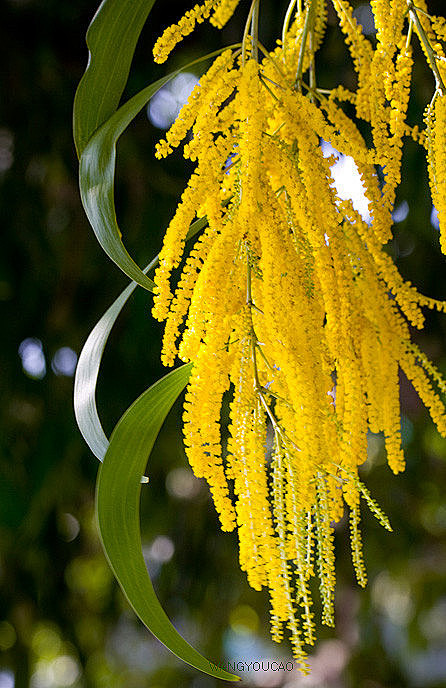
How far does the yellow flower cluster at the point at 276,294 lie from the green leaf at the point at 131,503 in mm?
53

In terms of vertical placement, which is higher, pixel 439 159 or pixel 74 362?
pixel 439 159

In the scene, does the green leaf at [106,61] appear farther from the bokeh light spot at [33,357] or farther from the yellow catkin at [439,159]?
the bokeh light spot at [33,357]

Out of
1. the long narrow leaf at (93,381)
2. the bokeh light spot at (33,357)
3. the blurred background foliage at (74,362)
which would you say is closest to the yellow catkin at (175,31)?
the long narrow leaf at (93,381)

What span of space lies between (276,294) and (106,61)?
214mm

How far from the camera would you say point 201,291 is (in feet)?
1.20

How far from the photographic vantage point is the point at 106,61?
0.46 meters

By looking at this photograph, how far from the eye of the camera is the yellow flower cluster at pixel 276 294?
1.20 ft

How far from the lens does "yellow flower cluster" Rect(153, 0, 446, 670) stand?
0.37 meters

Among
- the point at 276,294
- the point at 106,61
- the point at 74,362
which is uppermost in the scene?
the point at 106,61

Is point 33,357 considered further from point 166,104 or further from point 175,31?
point 175,31

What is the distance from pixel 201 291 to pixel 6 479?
1000 mm

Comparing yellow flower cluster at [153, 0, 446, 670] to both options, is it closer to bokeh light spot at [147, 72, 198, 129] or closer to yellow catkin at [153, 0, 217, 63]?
yellow catkin at [153, 0, 217, 63]

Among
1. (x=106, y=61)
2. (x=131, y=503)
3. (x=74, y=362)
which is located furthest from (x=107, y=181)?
(x=74, y=362)

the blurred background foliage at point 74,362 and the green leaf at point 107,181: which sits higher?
the green leaf at point 107,181
